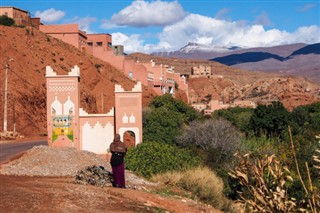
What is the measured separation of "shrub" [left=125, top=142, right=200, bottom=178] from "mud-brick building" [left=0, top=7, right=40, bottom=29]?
50807 mm

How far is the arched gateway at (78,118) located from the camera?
28.1m

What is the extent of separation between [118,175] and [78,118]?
12.2 metres

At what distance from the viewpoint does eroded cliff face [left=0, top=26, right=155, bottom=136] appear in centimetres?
4994

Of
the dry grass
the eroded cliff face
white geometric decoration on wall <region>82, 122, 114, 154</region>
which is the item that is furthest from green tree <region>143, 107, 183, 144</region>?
the eroded cliff face

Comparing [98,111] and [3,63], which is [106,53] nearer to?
[98,111]

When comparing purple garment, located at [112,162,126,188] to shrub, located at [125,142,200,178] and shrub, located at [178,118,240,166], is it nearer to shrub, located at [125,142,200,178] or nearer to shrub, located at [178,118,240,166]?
shrub, located at [125,142,200,178]

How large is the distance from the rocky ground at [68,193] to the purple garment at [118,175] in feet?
0.94

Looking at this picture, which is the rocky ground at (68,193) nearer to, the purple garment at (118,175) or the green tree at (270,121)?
the purple garment at (118,175)

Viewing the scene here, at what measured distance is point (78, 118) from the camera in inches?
1120

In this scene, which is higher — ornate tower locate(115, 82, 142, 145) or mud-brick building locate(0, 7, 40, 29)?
mud-brick building locate(0, 7, 40, 29)

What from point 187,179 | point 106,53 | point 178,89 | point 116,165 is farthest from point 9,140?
point 178,89

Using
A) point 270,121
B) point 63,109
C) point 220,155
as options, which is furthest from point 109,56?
point 63,109

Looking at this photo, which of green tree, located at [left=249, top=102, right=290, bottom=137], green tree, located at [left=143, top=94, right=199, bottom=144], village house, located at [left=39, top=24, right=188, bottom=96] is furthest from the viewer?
village house, located at [left=39, top=24, right=188, bottom=96]

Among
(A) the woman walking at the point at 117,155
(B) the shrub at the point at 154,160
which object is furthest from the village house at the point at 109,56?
(A) the woman walking at the point at 117,155
